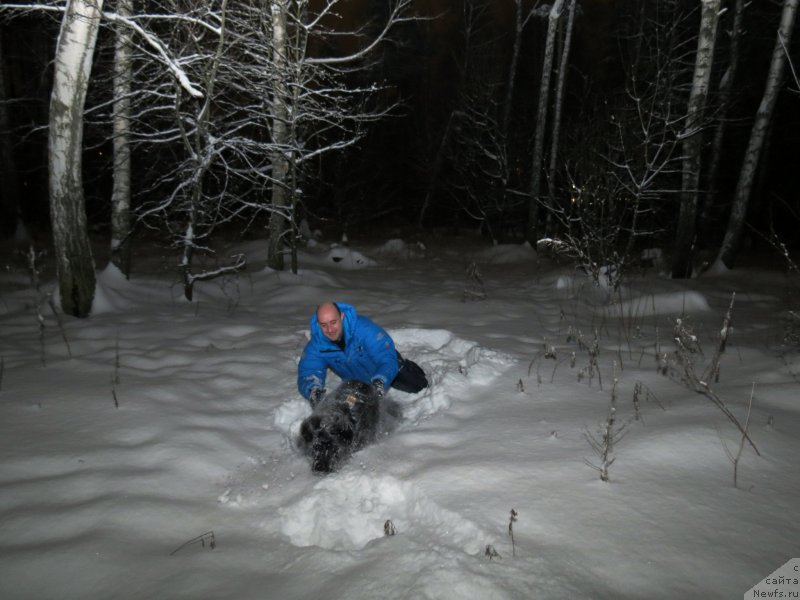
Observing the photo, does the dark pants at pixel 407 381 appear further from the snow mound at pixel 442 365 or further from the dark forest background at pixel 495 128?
the dark forest background at pixel 495 128

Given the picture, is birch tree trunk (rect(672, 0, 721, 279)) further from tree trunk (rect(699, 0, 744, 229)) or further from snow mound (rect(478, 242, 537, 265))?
snow mound (rect(478, 242, 537, 265))

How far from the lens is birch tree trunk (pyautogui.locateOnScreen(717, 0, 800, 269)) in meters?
8.97

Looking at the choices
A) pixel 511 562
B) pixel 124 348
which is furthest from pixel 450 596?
pixel 124 348

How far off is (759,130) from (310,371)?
1084cm

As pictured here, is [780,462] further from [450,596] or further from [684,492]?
[450,596]

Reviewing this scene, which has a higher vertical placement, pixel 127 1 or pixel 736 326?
pixel 127 1

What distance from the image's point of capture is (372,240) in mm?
19203

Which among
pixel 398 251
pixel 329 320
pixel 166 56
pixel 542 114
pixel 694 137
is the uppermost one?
pixel 542 114

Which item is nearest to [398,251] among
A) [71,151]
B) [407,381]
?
[71,151]

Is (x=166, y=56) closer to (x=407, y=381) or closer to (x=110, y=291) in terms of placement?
(x=110, y=291)

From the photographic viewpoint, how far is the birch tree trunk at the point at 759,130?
8.97m

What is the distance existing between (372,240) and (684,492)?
1725 centimetres

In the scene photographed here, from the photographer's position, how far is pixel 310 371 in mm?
3914

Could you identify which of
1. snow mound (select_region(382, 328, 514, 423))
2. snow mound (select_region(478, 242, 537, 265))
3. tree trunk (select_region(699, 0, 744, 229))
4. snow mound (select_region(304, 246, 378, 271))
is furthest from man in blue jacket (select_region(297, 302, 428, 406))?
snow mound (select_region(478, 242, 537, 265))
